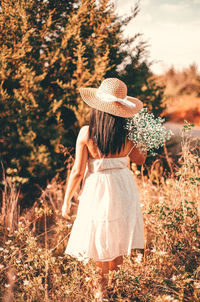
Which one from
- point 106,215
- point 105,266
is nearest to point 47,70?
point 106,215

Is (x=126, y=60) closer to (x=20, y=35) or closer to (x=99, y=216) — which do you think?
(x=20, y=35)

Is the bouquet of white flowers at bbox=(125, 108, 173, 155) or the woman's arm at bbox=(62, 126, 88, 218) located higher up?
the bouquet of white flowers at bbox=(125, 108, 173, 155)

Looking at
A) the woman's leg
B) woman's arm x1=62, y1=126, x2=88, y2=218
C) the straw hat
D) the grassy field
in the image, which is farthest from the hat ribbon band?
the woman's leg

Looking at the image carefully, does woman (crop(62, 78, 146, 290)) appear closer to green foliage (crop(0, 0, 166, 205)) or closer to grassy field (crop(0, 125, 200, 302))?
grassy field (crop(0, 125, 200, 302))

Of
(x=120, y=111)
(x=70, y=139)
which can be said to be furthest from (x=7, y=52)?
(x=120, y=111)

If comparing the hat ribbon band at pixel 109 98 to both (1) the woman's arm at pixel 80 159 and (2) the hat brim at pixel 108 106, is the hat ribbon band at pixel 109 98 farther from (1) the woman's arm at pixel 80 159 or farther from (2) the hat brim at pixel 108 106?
(1) the woman's arm at pixel 80 159

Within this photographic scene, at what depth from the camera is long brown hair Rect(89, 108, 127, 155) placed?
212 cm

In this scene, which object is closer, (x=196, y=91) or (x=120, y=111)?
(x=120, y=111)

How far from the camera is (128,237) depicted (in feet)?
7.54

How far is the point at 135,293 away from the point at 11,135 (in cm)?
293

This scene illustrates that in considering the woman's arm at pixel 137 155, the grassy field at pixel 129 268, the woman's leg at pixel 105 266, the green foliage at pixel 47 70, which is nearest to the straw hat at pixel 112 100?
the woman's arm at pixel 137 155

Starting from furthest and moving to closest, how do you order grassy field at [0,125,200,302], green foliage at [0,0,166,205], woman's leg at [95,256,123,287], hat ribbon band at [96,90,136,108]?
green foliage at [0,0,166,205] < woman's leg at [95,256,123,287] < hat ribbon band at [96,90,136,108] < grassy field at [0,125,200,302]

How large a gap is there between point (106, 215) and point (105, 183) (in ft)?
0.89

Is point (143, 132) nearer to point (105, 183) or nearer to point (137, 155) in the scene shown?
point (137, 155)
